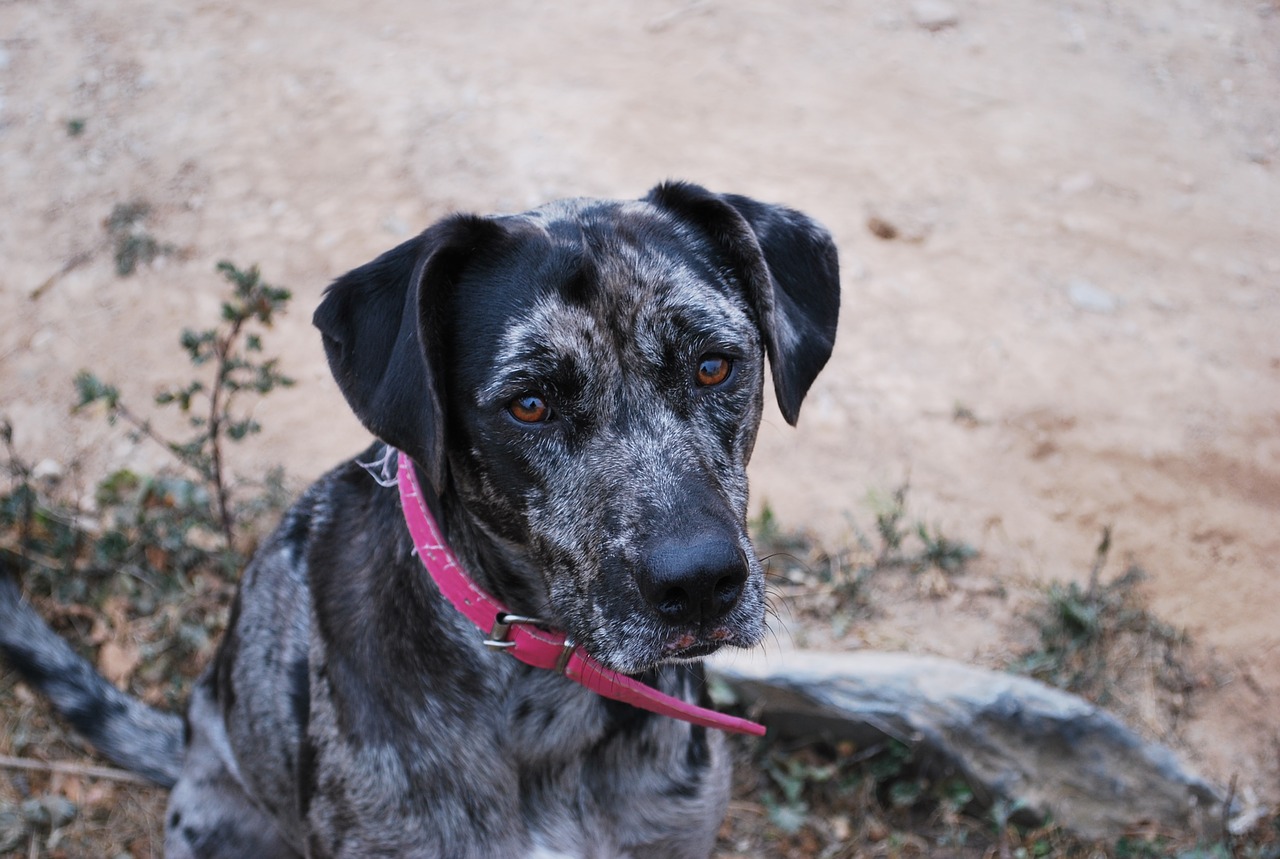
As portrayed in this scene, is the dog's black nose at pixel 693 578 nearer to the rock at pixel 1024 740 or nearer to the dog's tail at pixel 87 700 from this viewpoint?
the rock at pixel 1024 740

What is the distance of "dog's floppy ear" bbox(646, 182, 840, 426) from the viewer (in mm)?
2969

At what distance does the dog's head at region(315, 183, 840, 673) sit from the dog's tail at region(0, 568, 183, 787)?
2137mm

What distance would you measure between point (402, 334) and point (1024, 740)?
292 cm

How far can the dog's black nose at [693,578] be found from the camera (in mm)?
2439

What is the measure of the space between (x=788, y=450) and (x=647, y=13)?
175 inches

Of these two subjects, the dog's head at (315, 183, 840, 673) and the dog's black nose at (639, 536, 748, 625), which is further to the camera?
the dog's head at (315, 183, 840, 673)

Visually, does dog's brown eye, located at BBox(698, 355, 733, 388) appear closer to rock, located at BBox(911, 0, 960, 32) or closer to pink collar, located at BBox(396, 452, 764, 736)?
pink collar, located at BBox(396, 452, 764, 736)

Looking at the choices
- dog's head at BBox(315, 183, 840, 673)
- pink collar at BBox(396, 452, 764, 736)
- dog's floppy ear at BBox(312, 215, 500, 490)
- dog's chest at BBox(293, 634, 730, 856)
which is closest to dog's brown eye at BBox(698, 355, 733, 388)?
dog's head at BBox(315, 183, 840, 673)

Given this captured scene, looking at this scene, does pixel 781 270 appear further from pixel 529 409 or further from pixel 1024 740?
pixel 1024 740

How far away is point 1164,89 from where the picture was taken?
26.7ft

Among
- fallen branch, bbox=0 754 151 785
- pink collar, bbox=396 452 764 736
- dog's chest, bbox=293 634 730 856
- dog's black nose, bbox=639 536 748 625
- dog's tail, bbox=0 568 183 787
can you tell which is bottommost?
fallen branch, bbox=0 754 151 785

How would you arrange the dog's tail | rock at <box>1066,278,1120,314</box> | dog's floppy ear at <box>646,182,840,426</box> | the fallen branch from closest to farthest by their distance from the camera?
dog's floppy ear at <box>646,182,840,426</box> → the dog's tail → the fallen branch → rock at <box>1066,278,1120,314</box>

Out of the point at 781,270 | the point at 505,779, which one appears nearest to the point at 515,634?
the point at 505,779

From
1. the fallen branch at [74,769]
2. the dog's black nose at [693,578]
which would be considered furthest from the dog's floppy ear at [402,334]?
the fallen branch at [74,769]
